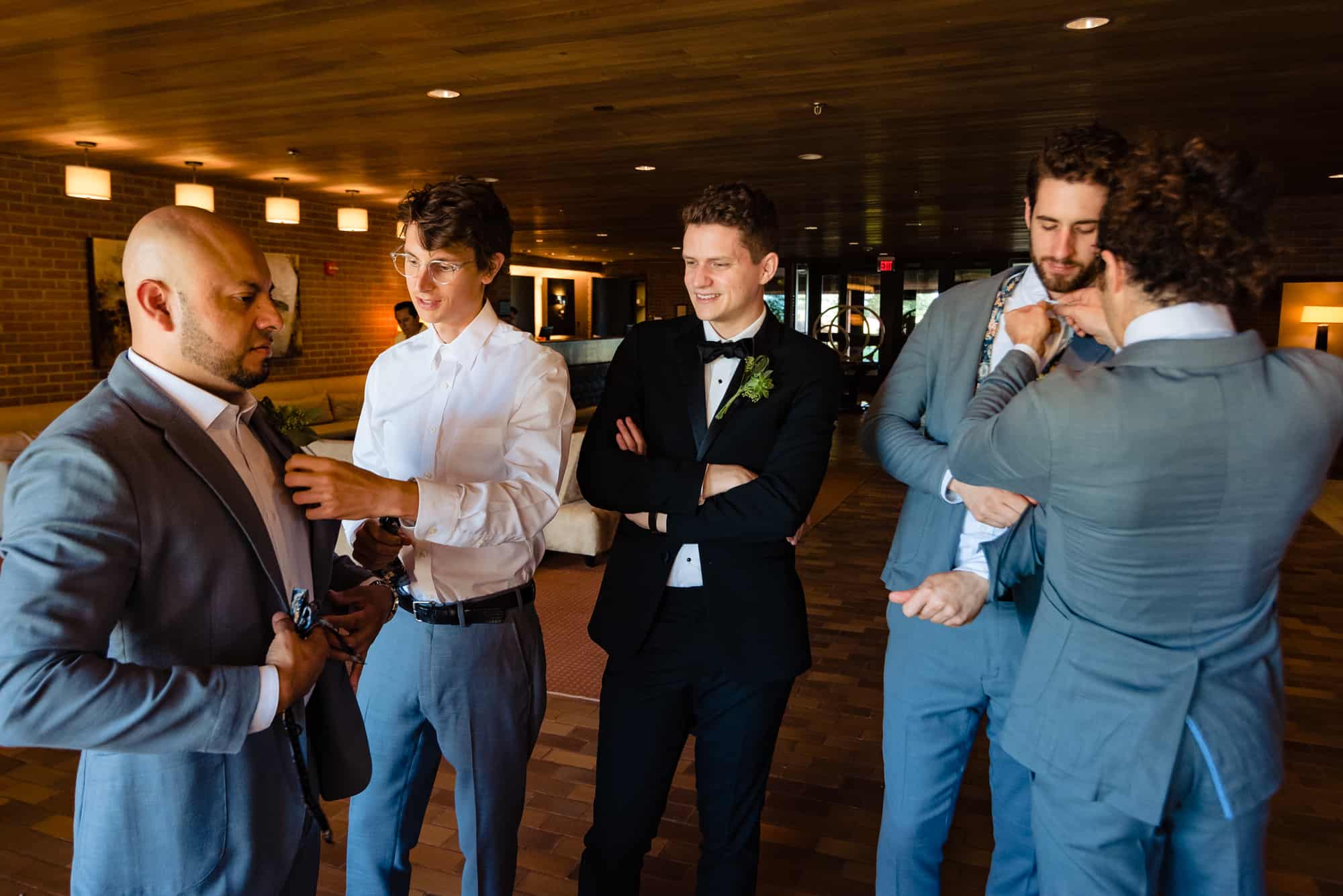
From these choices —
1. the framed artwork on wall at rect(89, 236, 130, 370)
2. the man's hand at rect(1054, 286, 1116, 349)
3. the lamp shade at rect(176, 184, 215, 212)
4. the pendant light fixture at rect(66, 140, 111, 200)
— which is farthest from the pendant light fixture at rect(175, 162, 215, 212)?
the man's hand at rect(1054, 286, 1116, 349)

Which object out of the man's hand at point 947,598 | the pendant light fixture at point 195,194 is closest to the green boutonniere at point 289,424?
the man's hand at point 947,598

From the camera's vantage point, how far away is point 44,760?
371 cm

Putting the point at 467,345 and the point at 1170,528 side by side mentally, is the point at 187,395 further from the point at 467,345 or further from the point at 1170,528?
the point at 1170,528

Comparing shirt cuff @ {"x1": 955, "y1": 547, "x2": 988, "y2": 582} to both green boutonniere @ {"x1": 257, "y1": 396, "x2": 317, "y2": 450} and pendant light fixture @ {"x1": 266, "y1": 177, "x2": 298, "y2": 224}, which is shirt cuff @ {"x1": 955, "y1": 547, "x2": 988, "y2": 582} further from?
pendant light fixture @ {"x1": 266, "y1": 177, "x2": 298, "y2": 224}

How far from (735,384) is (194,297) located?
1227mm

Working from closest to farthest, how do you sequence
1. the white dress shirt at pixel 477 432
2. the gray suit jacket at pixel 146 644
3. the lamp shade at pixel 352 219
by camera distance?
the gray suit jacket at pixel 146 644 → the white dress shirt at pixel 477 432 → the lamp shade at pixel 352 219

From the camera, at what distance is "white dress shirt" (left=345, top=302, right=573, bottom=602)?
2027mm

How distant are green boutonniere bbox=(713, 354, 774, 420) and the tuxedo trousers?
1.52 feet

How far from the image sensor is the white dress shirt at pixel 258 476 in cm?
133

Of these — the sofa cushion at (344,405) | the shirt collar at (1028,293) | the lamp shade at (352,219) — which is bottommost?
the sofa cushion at (344,405)

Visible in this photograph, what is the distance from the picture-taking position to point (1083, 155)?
1.71 m

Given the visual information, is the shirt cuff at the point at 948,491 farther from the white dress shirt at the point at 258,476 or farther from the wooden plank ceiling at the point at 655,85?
the white dress shirt at the point at 258,476

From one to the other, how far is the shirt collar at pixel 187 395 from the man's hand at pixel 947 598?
4.35 ft

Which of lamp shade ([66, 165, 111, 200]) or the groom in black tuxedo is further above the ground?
lamp shade ([66, 165, 111, 200])
